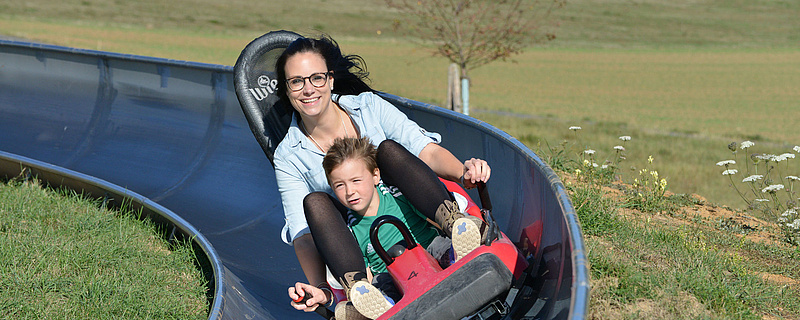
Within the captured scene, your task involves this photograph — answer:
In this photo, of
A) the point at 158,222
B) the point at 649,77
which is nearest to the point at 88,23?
the point at 649,77

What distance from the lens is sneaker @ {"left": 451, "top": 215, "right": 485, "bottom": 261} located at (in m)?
2.65

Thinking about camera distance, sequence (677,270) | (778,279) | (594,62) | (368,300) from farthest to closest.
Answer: (594,62) → (778,279) → (677,270) → (368,300)

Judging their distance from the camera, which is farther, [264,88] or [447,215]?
[264,88]

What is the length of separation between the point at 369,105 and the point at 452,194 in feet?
2.44

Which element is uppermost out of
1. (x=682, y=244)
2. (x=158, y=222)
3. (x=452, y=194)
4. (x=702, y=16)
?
(x=452, y=194)

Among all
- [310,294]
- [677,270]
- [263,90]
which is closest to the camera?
[310,294]

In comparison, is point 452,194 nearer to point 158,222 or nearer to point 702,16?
point 158,222

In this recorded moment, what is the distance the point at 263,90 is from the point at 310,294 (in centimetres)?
161

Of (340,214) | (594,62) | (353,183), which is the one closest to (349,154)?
(353,183)

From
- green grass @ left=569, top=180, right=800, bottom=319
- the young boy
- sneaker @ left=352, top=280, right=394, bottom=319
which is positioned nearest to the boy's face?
the young boy

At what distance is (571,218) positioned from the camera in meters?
2.14

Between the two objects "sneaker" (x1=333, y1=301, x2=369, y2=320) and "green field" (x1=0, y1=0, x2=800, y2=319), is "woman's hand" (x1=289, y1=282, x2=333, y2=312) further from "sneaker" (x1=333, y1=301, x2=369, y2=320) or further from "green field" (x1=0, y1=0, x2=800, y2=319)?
"green field" (x1=0, y1=0, x2=800, y2=319)

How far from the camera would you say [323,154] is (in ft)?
11.2

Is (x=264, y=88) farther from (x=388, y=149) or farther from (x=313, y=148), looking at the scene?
(x=388, y=149)
